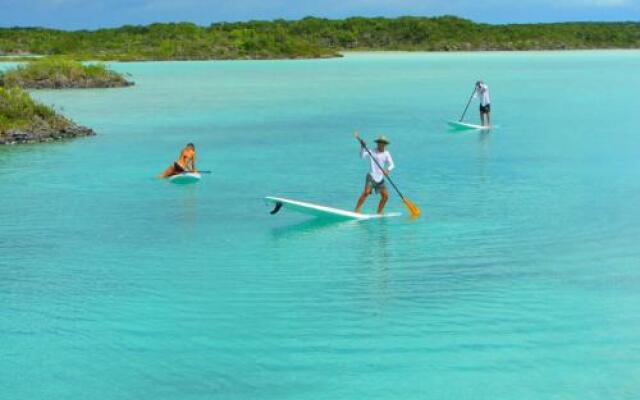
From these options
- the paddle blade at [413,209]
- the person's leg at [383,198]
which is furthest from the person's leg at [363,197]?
the paddle blade at [413,209]

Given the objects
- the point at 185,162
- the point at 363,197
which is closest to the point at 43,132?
the point at 185,162

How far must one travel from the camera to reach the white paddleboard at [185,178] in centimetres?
2409

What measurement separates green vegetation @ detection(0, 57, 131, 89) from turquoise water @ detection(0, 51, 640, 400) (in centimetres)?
3238

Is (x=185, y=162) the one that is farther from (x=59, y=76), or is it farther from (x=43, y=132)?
(x=59, y=76)

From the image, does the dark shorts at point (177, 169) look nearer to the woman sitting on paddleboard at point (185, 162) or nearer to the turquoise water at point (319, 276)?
the woman sitting on paddleboard at point (185, 162)

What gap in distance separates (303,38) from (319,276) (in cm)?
15598

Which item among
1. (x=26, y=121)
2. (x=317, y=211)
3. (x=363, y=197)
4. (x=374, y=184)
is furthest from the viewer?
(x=26, y=121)

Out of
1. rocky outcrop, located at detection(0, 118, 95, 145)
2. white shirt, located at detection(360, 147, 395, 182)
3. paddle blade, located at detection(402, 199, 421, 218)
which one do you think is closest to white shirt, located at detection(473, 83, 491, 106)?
rocky outcrop, located at detection(0, 118, 95, 145)

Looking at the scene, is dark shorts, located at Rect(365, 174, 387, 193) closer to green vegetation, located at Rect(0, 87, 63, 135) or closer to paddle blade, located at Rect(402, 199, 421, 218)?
paddle blade, located at Rect(402, 199, 421, 218)

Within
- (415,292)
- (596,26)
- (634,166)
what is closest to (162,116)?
(634,166)

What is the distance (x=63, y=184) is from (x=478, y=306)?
→ 14.6 metres

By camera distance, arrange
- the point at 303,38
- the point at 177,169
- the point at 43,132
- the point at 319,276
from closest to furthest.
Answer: the point at 319,276
the point at 177,169
the point at 43,132
the point at 303,38

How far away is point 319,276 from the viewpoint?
1468cm

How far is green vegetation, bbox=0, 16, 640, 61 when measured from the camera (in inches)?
5153
